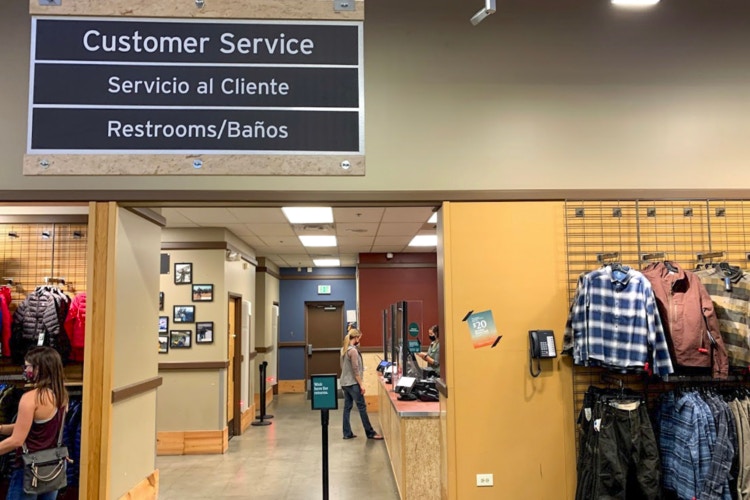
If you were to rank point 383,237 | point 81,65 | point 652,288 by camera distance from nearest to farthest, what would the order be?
point 81,65 < point 652,288 < point 383,237

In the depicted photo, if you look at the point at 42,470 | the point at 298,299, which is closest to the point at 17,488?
the point at 42,470

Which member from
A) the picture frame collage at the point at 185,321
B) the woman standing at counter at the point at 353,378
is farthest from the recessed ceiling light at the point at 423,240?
the picture frame collage at the point at 185,321

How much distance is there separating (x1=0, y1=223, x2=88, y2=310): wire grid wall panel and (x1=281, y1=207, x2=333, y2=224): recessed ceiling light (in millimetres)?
2217

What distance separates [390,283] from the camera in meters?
11.2

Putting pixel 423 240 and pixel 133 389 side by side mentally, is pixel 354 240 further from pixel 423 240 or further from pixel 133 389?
pixel 133 389

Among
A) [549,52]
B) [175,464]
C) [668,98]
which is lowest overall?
[175,464]

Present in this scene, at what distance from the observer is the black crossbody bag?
11.2 ft

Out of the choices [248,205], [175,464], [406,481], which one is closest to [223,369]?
[175,464]

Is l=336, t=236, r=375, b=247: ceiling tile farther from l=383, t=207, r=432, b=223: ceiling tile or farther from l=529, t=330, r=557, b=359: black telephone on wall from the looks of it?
l=529, t=330, r=557, b=359: black telephone on wall

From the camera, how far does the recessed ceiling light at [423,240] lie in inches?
361

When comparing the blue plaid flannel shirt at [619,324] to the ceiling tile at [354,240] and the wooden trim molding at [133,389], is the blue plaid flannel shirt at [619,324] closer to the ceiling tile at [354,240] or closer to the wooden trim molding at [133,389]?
the wooden trim molding at [133,389]

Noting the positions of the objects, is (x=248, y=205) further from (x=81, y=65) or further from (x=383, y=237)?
(x=383, y=237)

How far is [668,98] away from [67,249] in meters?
5.17

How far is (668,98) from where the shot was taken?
391 cm
